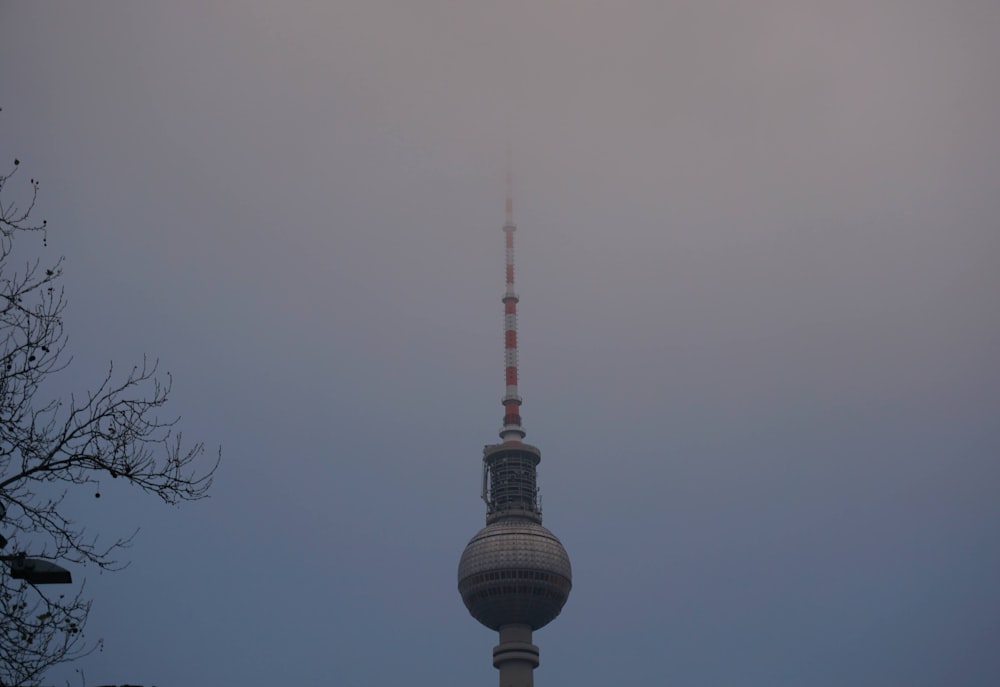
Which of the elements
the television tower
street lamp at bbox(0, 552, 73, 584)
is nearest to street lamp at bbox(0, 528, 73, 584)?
street lamp at bbox(0, 552, 73, 584)

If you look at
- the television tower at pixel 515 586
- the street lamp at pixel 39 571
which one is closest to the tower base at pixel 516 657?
the television tower at pixel 515 586

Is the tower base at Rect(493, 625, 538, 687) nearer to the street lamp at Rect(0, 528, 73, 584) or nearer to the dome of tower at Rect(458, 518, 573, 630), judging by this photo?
the dome of tower at Rect(458, 518, 573, 630)

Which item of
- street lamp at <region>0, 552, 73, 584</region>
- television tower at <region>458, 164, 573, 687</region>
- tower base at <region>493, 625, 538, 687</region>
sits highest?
television tower at <region>458, 164, 573, 687</region>

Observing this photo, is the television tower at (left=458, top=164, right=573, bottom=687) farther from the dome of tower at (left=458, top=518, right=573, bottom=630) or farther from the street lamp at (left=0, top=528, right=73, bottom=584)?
the street lamp at (left=0, top=528, right=73, bottom=584)

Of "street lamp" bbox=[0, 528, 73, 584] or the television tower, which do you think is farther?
the television tower

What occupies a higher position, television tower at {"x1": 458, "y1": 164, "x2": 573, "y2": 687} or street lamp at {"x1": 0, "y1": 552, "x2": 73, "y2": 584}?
television tower at {"x1": 458, "y1": 164, "x2": 573, "y2": 687}

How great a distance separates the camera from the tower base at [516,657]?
185500 millimetres

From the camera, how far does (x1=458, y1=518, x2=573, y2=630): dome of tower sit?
185m

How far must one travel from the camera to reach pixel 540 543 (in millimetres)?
189625

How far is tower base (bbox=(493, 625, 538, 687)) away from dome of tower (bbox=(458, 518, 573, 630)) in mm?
1915

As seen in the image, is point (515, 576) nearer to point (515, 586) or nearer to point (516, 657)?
point (515, 586)

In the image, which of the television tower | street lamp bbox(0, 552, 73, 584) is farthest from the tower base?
street lamp bbox(0, 552, 73, 584)

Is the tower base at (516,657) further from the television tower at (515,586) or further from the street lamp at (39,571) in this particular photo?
the street lamp at (39,571)

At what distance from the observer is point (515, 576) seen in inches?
7298
